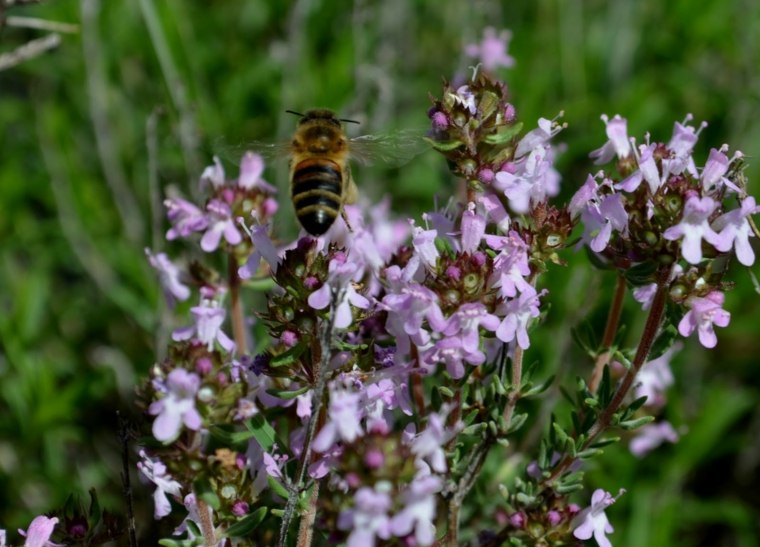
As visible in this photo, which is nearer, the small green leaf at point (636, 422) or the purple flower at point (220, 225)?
the small green leaf at point (636, 422)

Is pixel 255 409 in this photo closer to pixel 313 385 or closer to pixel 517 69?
pixel 313 385

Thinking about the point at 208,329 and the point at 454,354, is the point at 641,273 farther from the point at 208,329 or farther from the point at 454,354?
the point at 208,329

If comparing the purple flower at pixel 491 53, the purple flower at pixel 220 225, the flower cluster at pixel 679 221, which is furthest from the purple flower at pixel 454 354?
the purple flower at pixel 491 53

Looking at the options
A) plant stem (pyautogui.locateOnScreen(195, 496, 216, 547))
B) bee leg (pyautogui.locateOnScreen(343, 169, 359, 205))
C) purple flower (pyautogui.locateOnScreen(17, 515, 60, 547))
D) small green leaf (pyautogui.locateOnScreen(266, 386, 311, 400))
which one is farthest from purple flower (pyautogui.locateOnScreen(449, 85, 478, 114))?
purple flower (pyautogui.locateOnScreen(17, 515, 60, 547))

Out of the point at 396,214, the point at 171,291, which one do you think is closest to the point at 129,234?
the point at 396,214

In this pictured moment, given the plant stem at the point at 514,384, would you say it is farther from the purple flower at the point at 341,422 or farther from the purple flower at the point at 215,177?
the purple flower at the point at 215,177

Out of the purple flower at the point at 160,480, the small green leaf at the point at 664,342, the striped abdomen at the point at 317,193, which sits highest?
the striped abdomen at the point at 317,193

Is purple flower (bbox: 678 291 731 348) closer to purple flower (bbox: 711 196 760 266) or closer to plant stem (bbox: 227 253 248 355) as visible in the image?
purple flower (bbox: 711 196 760 266)
